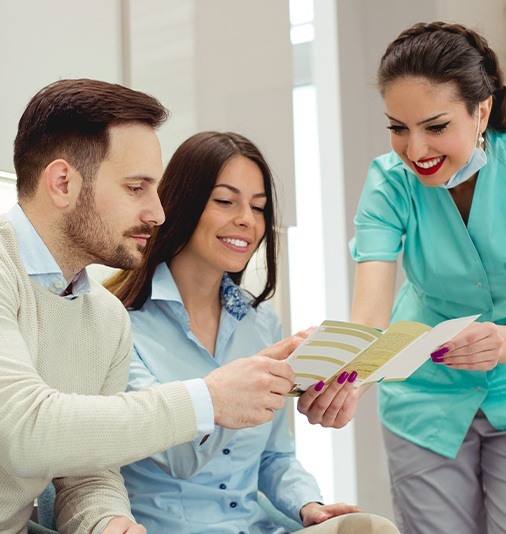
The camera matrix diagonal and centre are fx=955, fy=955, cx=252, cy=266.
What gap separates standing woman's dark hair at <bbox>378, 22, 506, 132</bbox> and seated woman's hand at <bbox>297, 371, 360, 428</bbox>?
626 mm

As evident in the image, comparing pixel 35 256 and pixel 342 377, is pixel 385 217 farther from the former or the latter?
Answer: pixel 35 256

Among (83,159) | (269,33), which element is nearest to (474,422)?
(83,159)

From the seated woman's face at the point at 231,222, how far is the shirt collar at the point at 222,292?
6cm

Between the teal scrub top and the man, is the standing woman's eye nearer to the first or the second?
the teal scrub top

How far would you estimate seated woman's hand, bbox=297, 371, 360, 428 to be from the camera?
5.07 feet

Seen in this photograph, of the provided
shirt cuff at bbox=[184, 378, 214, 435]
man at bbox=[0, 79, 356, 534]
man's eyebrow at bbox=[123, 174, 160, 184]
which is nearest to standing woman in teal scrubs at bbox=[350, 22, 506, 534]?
man at bbox=[0, 79, 356, 534]

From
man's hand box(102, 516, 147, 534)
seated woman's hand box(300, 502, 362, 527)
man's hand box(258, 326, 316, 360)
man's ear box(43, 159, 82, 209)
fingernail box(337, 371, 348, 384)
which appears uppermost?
man's ear box(43, 159, 82, 209)

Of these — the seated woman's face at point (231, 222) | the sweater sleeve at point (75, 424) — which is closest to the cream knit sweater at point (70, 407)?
the sweater sleeve at point (75, 424)

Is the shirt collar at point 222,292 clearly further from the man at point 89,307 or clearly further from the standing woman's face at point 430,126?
the standing woman's face at point 430,126

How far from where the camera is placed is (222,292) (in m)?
1.92

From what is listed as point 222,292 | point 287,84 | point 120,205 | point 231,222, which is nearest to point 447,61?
point 231,222

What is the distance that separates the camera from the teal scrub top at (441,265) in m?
1.92

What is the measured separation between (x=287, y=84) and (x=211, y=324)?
112cm

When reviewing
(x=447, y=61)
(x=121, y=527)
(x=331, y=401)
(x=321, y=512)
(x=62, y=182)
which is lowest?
(x=321, y=512)
